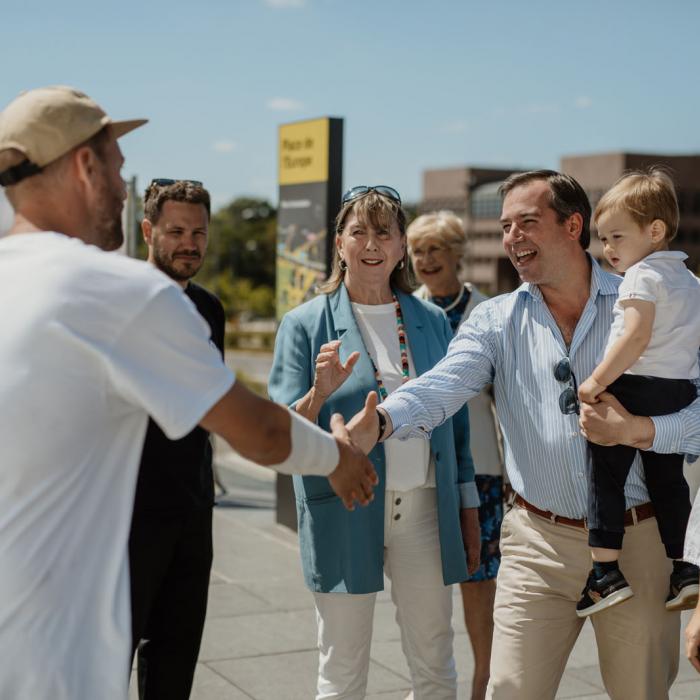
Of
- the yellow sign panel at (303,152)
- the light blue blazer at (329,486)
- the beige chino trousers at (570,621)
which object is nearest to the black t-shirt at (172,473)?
the light blue blazer at (329,486)

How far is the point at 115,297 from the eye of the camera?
88.4 inches

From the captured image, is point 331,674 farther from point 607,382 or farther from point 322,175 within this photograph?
point 322,175

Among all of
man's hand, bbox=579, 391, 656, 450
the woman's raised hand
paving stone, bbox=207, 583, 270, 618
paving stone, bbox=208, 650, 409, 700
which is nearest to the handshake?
the woman's raised hand

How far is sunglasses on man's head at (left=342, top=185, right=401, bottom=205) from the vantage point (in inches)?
175

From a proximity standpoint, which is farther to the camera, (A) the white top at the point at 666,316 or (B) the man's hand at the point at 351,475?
(A) the white top at the point at 666,316

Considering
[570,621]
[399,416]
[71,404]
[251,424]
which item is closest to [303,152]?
[399,416]

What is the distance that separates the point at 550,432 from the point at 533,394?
0.46ft

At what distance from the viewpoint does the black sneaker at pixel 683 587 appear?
3537 millimetres

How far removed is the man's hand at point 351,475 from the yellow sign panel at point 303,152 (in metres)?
5.85

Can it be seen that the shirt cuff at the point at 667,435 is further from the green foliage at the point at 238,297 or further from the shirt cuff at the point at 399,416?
the green foliage at the point at 238,297

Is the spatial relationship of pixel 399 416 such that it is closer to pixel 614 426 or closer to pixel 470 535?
pixel 614 426

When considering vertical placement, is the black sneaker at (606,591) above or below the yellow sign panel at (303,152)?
below

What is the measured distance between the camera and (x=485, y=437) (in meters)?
5.61

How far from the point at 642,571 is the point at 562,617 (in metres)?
0.30
